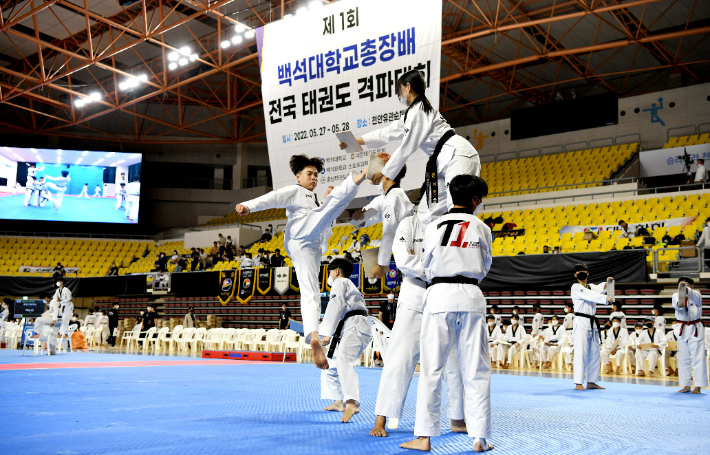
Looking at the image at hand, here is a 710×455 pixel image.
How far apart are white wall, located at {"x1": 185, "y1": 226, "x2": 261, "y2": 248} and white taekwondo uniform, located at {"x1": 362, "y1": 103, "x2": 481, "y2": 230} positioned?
22.3m

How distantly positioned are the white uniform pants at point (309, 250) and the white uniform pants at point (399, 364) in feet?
3.46

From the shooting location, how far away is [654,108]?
2244cm

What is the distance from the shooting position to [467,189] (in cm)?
313

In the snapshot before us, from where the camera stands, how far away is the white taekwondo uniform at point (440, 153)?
142 inches

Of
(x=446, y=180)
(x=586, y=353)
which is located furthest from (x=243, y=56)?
(x=446, y=180)

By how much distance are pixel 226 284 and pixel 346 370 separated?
1574cm

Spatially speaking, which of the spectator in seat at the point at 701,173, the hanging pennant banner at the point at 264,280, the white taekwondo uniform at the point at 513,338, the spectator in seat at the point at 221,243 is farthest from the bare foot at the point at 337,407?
the spectator in seat at the point at 221,243

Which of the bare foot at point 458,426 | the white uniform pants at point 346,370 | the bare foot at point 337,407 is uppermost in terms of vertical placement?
the white uniform pants at point 346,370

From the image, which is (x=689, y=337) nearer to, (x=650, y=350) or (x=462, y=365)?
(x=650, y=350)

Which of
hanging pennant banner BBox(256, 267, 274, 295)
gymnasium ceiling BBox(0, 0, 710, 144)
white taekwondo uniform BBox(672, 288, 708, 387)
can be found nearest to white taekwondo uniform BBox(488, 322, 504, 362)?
white taekwondo uniform BBox(672, 288, 708, 387)

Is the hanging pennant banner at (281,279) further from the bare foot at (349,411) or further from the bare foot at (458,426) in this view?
the bare foot at (458,426)

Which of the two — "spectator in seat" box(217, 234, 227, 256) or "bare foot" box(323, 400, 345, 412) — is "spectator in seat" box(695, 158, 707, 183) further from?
"spectator in seat" box(217, 234, 227, 256)

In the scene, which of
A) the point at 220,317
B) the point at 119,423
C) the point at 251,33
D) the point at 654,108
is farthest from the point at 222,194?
the point at 119,423

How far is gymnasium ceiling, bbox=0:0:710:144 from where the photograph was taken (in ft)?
59.2
